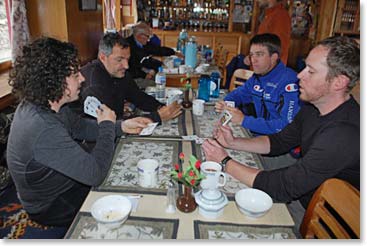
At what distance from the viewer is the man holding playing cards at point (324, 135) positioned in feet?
3.72

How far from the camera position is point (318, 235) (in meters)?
1.06

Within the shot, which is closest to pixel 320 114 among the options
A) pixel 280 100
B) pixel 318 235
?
pixel 318 235

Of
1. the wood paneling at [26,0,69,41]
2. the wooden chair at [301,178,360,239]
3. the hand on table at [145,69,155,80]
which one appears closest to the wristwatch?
the wooden chair at [301,178,360,239]

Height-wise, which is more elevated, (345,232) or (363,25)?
(363,25)

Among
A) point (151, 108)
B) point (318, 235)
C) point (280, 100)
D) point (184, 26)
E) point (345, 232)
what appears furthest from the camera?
point (184, 26)

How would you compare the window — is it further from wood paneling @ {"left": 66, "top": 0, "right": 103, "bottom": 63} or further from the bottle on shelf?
the bottle on shelf

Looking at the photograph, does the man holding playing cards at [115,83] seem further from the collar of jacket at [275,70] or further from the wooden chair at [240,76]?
the wooden chair at [240,76]

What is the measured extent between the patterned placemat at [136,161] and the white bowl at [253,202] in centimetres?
29

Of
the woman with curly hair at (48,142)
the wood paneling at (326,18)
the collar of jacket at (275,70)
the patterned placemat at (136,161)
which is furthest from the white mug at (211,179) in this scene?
the wood paneling at (326,18)

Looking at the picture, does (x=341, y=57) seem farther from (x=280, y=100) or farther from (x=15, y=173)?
(x=15, y=173)

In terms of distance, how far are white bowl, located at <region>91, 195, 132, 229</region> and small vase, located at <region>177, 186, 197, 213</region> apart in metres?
0.17

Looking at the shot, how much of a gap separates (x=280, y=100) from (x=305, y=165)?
0.90 meters

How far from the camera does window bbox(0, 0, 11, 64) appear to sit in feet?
→ 9.01

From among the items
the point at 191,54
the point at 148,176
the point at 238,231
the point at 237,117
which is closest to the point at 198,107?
the point at 237,117
